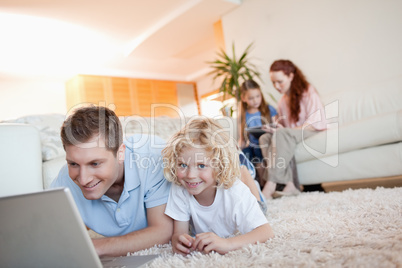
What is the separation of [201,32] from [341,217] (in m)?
4.23

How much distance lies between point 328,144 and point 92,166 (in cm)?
178

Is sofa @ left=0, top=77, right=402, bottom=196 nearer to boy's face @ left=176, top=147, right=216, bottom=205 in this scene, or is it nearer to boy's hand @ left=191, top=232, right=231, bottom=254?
boy's face @ left=176, top=147, right=216, bottom=205

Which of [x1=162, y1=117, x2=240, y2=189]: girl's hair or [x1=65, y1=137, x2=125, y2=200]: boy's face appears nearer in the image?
[x1=65, y1=137, x2=125, y2=200]: boy's face

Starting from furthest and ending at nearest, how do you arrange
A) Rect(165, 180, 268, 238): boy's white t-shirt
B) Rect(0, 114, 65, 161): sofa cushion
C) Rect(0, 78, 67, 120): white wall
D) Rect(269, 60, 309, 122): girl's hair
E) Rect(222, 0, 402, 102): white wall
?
1. Rect(0, 78, 67, 120): white wall
2. Rect(222, 0, 402, 102): white wall
3. Rect(269, 60, 309, 122): girl's hair
4. Rect(0, 114, 65, 161): sofa cushion
5. Rect(165, 180, 268, 238): boy's white t-shirt

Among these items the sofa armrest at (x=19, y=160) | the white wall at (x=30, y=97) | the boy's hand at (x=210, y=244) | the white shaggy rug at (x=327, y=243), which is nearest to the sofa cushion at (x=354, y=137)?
the white shaggy rug at (x=327, y=243)

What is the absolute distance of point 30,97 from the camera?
677cm

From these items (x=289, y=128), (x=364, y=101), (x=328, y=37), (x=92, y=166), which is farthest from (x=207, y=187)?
(x=328, y=37)

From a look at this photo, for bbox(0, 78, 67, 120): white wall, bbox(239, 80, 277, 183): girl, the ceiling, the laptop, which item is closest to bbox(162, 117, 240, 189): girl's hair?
the laptop

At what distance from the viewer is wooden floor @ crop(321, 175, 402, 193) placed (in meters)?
1.91

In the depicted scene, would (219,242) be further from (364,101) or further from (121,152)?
(364,101)

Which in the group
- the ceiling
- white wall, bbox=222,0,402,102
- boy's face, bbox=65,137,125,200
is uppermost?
the ceiling

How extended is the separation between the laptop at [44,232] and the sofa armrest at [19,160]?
0.69 meters

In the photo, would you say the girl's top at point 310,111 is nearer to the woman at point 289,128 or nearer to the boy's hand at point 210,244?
the woman at point 289,128

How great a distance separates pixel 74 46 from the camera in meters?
5.27
